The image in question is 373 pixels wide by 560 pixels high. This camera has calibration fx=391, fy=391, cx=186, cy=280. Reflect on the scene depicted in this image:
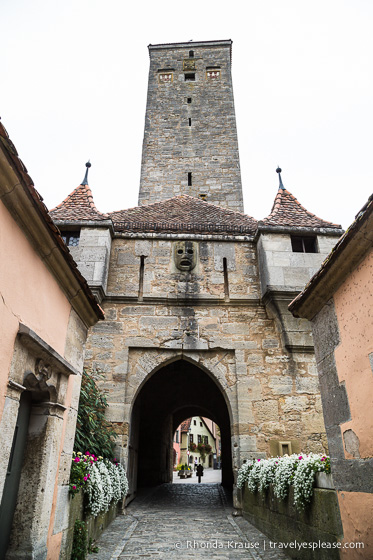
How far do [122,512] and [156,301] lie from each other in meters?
3.48

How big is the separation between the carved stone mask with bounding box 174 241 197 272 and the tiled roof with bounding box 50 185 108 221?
1.58m

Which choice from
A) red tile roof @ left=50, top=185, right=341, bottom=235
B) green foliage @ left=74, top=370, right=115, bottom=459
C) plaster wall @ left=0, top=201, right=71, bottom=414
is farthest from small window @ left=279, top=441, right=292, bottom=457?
plaster wall @ left=0, top=201, right=71, bottom=414

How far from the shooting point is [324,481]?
3.36 meters

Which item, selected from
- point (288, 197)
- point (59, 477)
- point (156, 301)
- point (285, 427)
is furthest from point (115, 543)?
point (288, 197)

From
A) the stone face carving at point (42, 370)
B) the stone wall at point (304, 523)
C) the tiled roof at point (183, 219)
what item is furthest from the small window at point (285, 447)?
the stone face carving at point (42, 370)

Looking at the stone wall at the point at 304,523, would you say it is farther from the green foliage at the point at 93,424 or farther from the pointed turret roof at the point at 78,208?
the pointed turret roof at the point at 78,208

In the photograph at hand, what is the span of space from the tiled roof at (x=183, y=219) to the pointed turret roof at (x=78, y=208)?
52 cm

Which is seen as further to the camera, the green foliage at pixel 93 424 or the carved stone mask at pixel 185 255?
the carved stone mask at pixel 185 255

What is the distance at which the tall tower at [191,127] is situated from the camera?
13.4 meters

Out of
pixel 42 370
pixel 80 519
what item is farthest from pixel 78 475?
pixel 42 370

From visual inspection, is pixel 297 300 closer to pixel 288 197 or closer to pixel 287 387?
pixel 287 387

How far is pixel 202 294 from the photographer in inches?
290

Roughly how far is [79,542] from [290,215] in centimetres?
685

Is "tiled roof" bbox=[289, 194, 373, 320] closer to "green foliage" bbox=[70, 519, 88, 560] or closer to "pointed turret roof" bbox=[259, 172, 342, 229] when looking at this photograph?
"green foliage" bbox=[70, 519, 88, 560]
